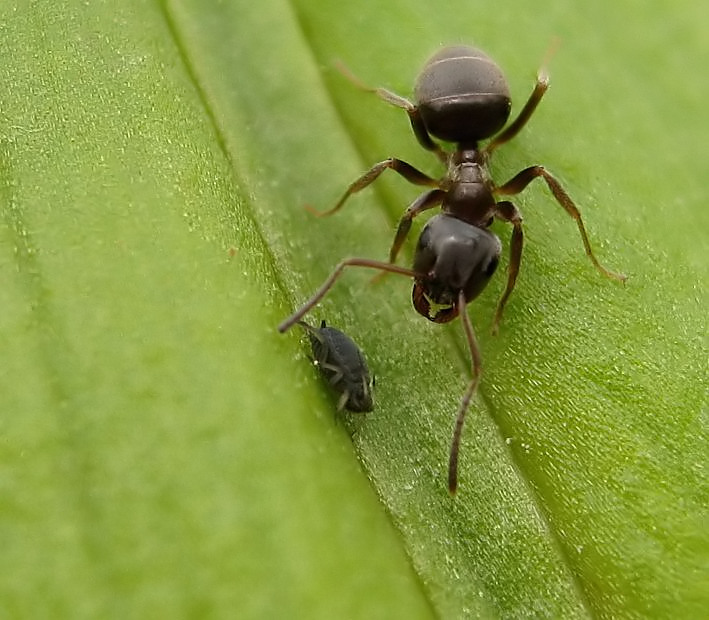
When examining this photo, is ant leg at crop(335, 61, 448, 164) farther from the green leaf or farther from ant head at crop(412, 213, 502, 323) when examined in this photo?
ant head at crop(412, 213, 502, 323)

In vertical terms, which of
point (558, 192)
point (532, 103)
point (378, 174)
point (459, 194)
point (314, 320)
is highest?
point (532, 103)

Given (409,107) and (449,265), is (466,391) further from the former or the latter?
(409,107)

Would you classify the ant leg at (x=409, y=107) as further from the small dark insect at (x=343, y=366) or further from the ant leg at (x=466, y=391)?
the small dark insect at (x=343, y=366)

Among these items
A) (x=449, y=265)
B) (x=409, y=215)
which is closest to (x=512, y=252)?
(x=449, y=265)

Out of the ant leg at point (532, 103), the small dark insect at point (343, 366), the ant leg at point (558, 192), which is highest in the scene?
the ant leg at point (532, 103)

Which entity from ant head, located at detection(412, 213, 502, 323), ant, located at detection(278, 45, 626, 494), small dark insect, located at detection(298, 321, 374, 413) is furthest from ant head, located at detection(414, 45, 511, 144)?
small dark insect, located at detection(298, 321, 374, 413)

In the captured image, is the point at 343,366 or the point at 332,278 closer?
the point at 343,366

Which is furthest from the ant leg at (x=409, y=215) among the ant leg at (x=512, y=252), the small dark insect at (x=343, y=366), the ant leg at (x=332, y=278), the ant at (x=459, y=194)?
the small dark insect at (x=343, y=366)

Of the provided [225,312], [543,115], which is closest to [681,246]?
[543,115]
